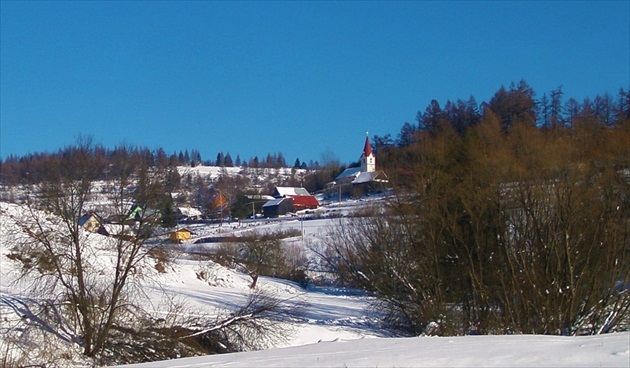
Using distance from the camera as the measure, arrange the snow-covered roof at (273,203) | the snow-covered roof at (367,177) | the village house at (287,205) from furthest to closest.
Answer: the snow-covered roof at (273,203) < the village house at (287,205) < the snow-covered roof at (367,177)

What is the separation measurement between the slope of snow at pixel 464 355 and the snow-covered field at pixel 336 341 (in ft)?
0.04

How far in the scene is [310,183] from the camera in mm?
129250

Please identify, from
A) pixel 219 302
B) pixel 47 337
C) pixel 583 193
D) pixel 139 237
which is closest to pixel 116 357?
pixel 47 337

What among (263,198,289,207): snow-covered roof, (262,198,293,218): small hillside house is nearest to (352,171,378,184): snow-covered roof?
(262,198,293,218): small hillside house

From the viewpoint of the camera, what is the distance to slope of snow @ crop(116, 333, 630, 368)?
26.2 ft

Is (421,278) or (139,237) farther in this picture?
(421,278)

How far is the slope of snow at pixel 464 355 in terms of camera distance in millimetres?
7973

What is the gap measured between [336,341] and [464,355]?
14.2ft

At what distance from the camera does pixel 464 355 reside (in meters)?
8.57

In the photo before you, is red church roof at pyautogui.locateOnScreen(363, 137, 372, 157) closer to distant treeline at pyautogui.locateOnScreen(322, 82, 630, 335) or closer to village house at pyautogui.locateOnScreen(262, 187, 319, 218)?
village house at pyautogui.locateOnScreen(262, 187, 319, 218)

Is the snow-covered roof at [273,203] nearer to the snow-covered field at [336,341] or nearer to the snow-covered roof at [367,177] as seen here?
the snow-covered roof at [367,177]

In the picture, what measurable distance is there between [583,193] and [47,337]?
15820mm

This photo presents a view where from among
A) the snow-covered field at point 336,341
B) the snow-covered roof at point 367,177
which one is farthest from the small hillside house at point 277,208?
the snow-covered field at point 336,341

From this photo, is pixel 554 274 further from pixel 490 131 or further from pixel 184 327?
pixel 184 327
